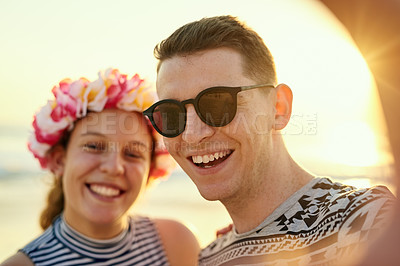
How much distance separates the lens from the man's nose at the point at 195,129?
113 inches

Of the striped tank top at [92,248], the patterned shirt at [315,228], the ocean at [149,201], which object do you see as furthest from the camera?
the ocean at [149,201]

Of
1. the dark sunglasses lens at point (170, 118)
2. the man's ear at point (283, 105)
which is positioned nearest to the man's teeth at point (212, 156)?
the dark sunglasses lens at point (170, 118)

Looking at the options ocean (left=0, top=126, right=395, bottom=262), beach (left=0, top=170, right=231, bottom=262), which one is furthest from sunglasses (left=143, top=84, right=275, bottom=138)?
beach (left=0, top=170, right=231, bottom=262)

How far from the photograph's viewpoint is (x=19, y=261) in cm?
374

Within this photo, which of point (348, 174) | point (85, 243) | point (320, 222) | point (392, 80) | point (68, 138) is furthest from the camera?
point (348, 174)

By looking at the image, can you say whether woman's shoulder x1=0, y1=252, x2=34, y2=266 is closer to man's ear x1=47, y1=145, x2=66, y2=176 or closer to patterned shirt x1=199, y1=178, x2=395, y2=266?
man's ear x1=47, y1=145, x2=66, y2=176

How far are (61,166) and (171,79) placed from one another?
7.05 feet

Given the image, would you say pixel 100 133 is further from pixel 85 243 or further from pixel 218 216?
pixel 218 216

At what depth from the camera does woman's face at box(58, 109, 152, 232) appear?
4.12 metres

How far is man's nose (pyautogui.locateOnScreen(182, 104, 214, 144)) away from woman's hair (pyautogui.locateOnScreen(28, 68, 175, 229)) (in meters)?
1.44

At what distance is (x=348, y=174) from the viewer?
1341 cm

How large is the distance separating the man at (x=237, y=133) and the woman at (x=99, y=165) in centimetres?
119

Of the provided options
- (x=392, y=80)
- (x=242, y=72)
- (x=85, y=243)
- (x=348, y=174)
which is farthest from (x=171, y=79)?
(x=348, y=174)

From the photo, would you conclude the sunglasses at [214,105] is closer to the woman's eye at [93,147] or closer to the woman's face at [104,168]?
the woman's face at [104,168]
